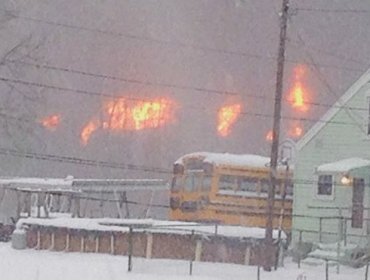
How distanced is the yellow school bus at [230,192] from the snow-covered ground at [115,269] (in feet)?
23.9

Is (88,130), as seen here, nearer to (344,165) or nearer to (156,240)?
(344,165)

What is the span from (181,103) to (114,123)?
5.96 metres

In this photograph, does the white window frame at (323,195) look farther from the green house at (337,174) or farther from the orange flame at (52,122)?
the orange flame at (52,122)

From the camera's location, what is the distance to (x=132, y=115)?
7700cm

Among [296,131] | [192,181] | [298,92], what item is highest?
[298,92]

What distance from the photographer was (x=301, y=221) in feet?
118

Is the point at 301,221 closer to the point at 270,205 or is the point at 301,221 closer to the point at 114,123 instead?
the point at 270,205

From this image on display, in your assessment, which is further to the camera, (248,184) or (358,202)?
(248,184)

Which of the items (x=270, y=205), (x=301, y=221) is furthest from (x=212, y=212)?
(x=270, y=205)

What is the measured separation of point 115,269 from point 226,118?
54951mm

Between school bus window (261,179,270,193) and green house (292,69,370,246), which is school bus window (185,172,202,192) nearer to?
school bus window (261,179,270,193)

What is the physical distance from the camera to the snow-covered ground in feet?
73.6

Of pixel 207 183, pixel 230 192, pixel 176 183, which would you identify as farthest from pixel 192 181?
pixel 230 192

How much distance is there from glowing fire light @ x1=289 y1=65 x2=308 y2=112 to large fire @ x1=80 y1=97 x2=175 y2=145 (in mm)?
10183
